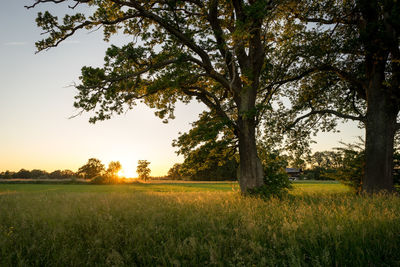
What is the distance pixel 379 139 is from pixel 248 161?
6470 mm

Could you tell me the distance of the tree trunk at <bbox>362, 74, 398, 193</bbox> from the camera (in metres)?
10.1

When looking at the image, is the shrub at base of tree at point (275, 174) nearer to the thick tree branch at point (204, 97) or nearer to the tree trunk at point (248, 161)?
the tree trunk at point (248, 161)

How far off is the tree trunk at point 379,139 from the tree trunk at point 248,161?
17.5ft

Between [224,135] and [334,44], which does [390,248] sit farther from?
[334,44]

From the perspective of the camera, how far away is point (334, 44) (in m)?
11.2

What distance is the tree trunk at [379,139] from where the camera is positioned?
33.2 ft

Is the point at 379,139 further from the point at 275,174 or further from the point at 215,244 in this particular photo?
the point at 215,244

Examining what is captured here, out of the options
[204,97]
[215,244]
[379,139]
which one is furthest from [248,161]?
[215,244]

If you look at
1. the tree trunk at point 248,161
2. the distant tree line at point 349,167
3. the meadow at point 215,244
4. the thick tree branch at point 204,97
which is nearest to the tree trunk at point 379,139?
the distant tree line at point 349,167

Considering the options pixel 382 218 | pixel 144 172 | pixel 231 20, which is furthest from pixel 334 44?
pixel 144 172

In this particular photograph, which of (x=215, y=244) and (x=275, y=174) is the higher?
(x=275, y=174)

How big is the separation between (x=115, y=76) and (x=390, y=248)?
10.2 metres

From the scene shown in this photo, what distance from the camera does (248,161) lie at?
36.7 feet

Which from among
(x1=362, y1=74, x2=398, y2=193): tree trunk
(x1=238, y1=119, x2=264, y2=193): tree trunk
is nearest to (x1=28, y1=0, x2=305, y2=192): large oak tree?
(x1=238, y1=119, x2=264, y2=193): tree trunk
